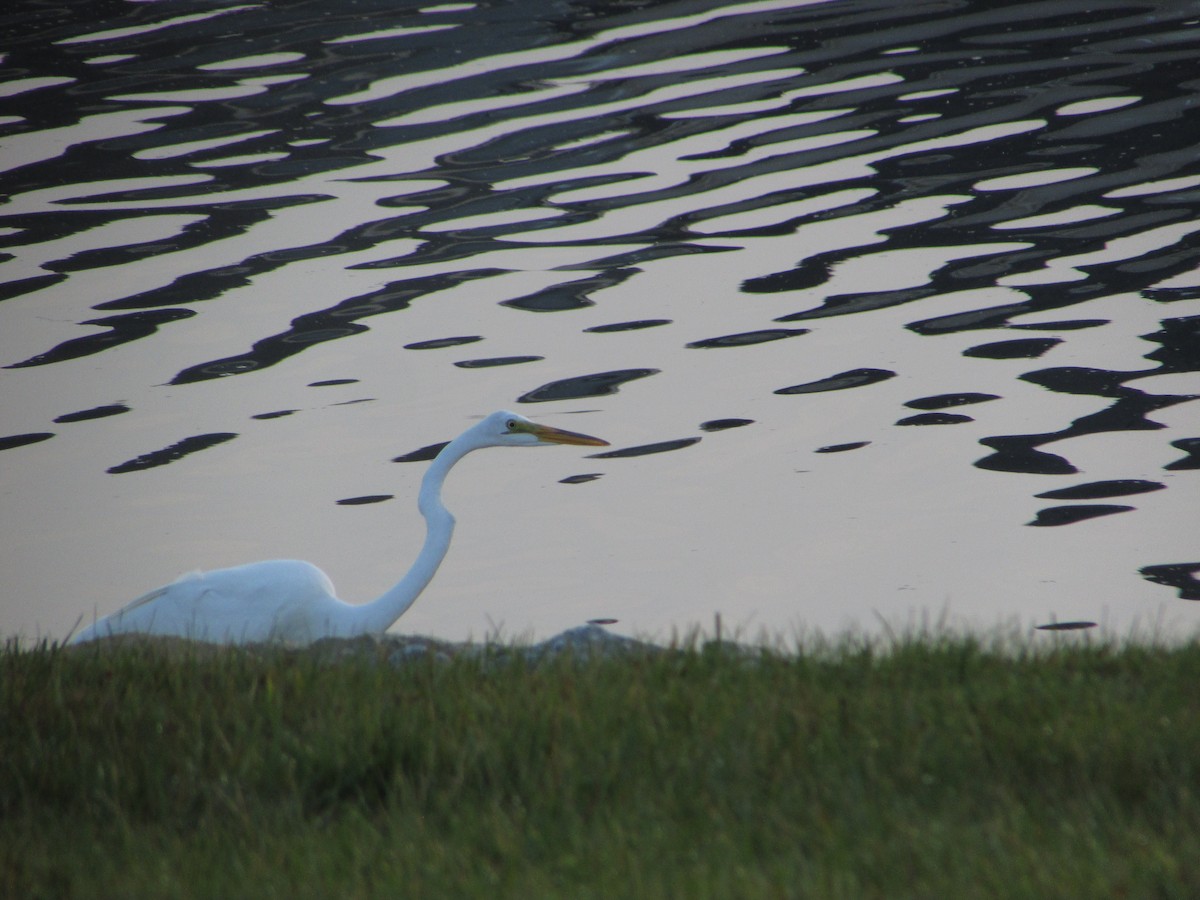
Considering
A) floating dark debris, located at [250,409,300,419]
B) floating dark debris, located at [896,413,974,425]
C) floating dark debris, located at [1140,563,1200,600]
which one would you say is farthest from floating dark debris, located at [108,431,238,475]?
floating dark debris, located at [1140,563,1200,600]

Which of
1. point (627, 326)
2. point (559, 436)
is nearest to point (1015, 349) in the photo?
point (627, 326)

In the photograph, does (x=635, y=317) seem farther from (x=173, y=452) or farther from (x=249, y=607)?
(x=249, y=607)

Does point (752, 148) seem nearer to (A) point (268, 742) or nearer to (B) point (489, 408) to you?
(B) point (489, 408)

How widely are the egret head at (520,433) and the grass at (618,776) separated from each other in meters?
2.58

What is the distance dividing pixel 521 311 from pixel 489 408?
1.81m

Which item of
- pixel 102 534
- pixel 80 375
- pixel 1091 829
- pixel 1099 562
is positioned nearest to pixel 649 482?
pixel 1099 562

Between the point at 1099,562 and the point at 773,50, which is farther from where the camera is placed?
the point at 773,50

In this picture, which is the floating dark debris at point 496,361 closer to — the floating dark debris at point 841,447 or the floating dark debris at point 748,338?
the floating dark debris at point 748,338

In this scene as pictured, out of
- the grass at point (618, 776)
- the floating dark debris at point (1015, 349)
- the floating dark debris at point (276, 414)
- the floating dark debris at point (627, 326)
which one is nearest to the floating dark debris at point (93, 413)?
the floating dark debris at point (276, 414)

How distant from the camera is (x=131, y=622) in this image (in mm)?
6773

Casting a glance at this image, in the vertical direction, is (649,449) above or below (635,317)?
below

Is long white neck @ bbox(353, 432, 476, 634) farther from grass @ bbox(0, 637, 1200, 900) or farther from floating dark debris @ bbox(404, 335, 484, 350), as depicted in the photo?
floating dark debris @ bbox(404, 335, 484, 350)

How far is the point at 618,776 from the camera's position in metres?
3.95

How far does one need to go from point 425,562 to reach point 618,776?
10.1ft
